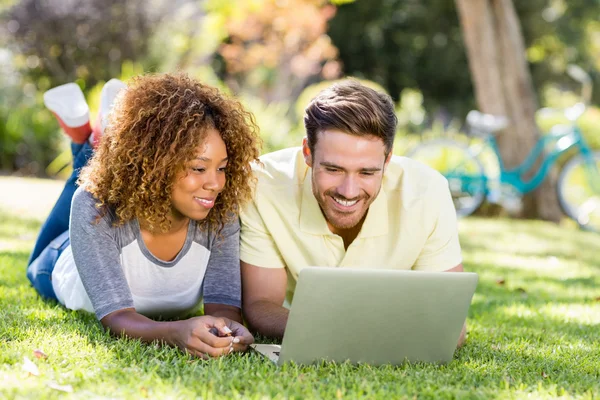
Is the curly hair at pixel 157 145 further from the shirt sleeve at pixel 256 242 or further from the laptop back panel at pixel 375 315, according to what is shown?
the laptop back panel at pixel 375 315

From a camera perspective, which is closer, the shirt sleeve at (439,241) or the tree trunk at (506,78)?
the shirt sleeve at (439,241)

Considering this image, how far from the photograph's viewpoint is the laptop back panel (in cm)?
247

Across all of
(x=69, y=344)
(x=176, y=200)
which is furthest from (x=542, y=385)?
(x=69, y=344)

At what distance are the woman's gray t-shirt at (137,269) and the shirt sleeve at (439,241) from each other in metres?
0.81

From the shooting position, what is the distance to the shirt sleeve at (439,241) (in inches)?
130

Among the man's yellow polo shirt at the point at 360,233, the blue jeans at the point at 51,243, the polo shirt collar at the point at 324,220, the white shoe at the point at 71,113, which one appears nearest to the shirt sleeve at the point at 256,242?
the man's yellow polo shirt at the point at 360,233

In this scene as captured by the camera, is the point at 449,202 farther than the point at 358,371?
Yes

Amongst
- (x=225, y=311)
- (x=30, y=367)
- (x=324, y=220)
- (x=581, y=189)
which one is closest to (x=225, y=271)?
(x=225, y=311)

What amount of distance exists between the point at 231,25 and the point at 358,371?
43.9 ft

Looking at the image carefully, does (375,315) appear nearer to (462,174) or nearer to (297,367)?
(297,367)

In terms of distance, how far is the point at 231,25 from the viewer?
50.2 ft

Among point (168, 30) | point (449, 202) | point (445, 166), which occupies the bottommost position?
point (445, 166)

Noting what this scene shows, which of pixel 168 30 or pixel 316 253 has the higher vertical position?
pixel 168 30

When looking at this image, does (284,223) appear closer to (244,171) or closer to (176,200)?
(244,171)
